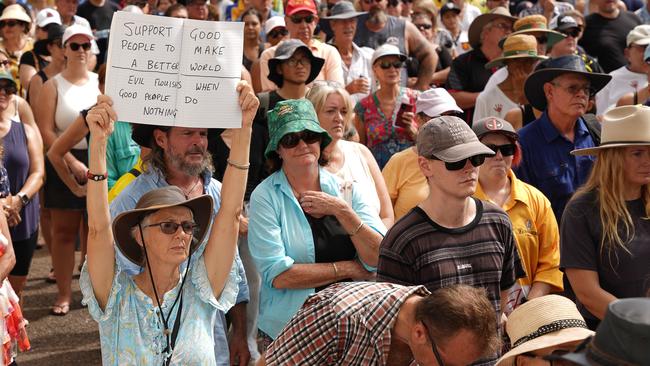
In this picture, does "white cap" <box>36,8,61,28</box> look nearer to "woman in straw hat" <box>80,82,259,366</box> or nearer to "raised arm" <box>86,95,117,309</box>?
"woman in straw hat" <box>80,82,259,366</box>

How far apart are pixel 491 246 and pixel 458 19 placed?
841cm

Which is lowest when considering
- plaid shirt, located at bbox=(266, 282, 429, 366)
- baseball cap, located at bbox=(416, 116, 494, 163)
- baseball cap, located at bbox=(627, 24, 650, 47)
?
plaid shirt, located at bbox=(266, 282, 429, 366)

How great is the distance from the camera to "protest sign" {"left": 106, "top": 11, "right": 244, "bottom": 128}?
4.35 meters

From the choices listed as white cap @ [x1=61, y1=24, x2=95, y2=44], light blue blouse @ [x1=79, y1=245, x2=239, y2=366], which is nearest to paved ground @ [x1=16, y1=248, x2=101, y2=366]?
white cap @ [x1=61, y1=24, x2=95, y2=44]

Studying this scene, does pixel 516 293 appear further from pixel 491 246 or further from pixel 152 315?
pixel 152 315

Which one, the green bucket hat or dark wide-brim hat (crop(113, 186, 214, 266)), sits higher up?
the green bucket hat

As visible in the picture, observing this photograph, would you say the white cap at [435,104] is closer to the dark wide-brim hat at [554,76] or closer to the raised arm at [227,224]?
the dark wide-brim hat at [554,76]

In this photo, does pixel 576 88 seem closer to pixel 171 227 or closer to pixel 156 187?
pixel 156 187

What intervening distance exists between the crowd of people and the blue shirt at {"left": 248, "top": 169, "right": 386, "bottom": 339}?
1 centimetres

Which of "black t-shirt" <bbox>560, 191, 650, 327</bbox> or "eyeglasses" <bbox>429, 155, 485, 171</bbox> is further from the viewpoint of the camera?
"black t-shirt" <bbox>560, 191, 650, 327</bbox>

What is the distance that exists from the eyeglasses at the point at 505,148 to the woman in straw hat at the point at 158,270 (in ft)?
5.09

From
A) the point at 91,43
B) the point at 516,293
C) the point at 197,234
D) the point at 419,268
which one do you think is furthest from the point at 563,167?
the point at 91,43

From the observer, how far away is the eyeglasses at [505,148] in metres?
5.31

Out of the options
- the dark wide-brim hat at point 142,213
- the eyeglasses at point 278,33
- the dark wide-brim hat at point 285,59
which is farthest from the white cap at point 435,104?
the eyeglasses at point 278,33
